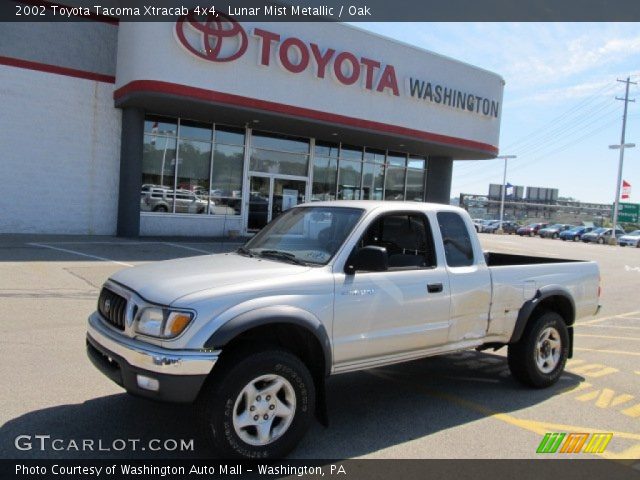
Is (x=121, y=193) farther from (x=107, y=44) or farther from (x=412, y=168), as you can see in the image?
(x=412, y=168)

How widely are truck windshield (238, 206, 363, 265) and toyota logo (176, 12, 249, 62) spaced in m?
11.7

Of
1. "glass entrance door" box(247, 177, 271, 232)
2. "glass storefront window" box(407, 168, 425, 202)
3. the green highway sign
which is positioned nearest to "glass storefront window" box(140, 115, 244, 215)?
"glass entrance door" box(247, 177, 271, 232)

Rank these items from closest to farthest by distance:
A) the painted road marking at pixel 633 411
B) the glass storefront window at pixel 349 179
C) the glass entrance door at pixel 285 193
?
the painted road marking at pixel 633 411 → the glass entrance door at pixel 285 193 → the glass storefront window at pixel 349 179

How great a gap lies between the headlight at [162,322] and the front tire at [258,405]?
395mm

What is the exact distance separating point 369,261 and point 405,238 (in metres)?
1.16

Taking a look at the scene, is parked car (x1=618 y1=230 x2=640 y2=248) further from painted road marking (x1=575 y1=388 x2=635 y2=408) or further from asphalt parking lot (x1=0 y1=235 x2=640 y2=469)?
painted road marking (x1=575 y1=388 x2=635 y2=408)

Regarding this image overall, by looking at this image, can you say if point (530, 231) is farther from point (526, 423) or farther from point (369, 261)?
point (369, 261)

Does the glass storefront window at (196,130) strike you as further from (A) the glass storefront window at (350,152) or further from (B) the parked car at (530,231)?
(B) the parked car at (530,231)

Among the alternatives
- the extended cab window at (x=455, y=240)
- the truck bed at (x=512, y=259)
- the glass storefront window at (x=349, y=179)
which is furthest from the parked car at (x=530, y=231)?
the extended cab window at (x=455, y=240)

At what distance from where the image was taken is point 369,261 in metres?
4.16

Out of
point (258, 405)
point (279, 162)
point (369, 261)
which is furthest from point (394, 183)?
point (258, 405)

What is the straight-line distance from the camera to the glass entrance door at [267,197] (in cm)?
2009

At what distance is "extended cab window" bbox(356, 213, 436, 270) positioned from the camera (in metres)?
4.80

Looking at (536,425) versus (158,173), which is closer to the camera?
(536,425)
